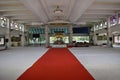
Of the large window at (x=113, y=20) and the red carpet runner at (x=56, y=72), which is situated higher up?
the large window at (x=113, y=20)

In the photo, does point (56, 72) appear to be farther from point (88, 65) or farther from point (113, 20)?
point (113, 20)

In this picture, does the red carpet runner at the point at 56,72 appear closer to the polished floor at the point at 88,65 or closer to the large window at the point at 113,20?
the polished floor at the point at 88,65

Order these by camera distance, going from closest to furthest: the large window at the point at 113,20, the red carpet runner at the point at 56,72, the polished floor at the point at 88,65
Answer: the red carpet runner at the point at 56,72, the polished floor at the point at 88,65, the large window at the point at 113,20

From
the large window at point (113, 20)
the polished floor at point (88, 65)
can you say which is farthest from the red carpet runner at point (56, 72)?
the large window at point (113, 20)

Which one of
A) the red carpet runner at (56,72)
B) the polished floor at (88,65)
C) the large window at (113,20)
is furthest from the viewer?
the large window at (113,20)

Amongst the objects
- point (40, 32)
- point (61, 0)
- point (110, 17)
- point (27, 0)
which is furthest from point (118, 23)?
point (40, 32)

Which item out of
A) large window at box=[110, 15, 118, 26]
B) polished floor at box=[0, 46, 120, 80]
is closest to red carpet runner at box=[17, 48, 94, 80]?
polished floor at box=[0, 46, 120, 80]

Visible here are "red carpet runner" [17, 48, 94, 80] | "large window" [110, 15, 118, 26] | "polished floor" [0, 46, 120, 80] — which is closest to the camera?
"red carpet runner" [17, 48, 94, 80]

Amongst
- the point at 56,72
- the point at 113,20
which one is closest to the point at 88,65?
the point at 56,72

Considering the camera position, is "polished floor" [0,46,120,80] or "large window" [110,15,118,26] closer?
"polished floor" [0,46,120,80]

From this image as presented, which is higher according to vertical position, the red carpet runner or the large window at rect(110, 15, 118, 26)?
the large window at rect(110, 15, 118, 26)

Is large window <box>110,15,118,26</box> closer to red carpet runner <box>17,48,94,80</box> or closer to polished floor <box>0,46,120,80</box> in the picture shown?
polished floor <box>0,46,120,80</box>

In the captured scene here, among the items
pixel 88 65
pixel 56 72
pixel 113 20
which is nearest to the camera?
pixel 56 72

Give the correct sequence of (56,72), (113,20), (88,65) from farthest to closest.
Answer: (113,20), (88,65), (56,72)
